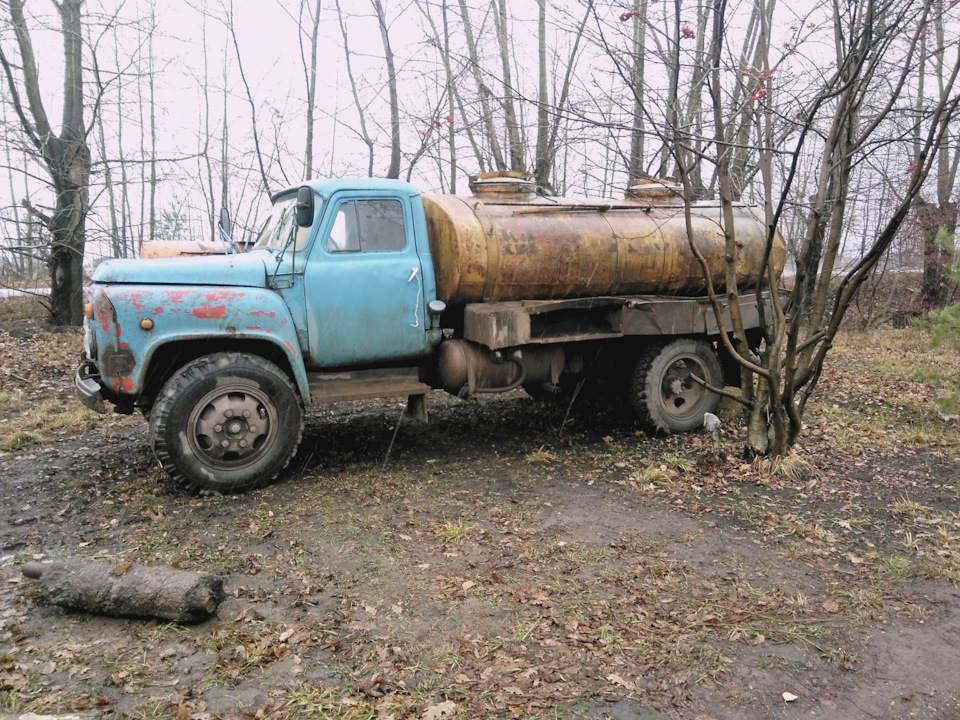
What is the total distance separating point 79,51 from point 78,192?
2.82m

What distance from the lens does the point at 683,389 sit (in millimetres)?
7195

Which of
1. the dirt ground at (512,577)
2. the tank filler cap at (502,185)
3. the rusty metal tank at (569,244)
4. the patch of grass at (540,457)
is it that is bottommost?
the dirt ground at (512,577)

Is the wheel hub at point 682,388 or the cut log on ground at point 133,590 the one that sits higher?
the wheel hub at point 682,388

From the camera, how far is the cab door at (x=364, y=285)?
572 cm

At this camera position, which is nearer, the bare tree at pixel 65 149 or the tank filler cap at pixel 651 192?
the tank filler cap at pixel 651 192

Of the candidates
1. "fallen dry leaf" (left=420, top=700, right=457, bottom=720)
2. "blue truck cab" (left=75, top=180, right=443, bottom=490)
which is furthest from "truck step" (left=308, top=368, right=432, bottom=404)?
"fallen dry leaf" (left=420, top=700, right=457, bottom=720)

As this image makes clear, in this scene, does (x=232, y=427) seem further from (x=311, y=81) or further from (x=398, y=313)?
(x=311, y=81)

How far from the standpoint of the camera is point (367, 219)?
589cm

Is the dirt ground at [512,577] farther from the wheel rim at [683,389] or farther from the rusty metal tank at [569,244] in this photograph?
the rusty metal tank at [569,244]

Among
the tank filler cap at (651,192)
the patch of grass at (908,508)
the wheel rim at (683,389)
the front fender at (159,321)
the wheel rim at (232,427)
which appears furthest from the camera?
the tank filler cap at (651,192)

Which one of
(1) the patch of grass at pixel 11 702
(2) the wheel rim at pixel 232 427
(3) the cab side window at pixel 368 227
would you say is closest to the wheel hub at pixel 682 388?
(3) the cab side window at pixel 368 227

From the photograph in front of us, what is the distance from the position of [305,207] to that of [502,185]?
6.37ft

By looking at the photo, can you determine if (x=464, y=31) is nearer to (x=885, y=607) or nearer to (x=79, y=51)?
(x=79, y=51)

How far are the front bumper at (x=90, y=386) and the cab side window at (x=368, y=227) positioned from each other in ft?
6.34
